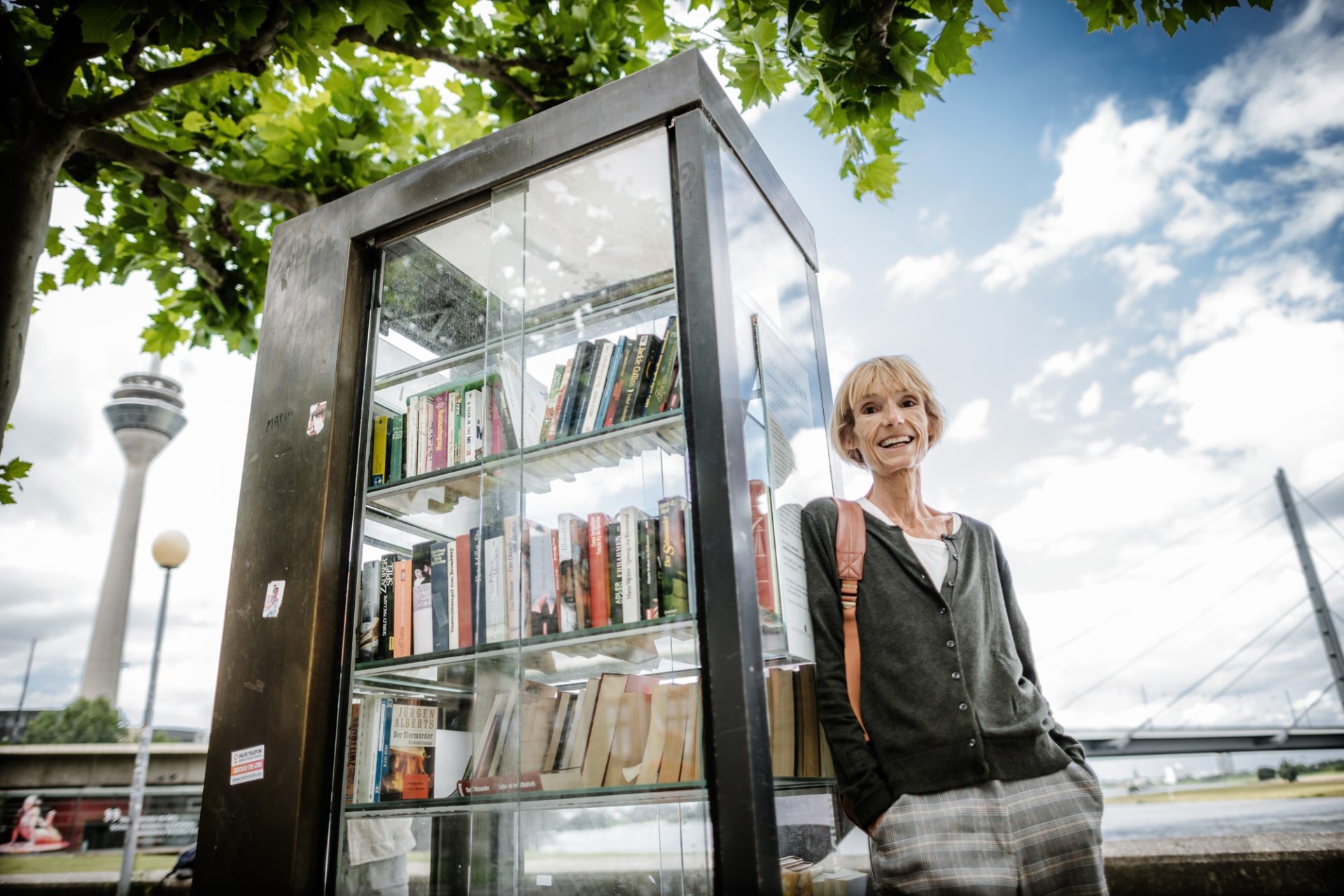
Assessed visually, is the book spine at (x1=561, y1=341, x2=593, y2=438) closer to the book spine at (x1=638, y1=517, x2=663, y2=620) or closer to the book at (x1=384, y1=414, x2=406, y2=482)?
the book spine at (x1=638, y1=517, x2=663, y2=620)

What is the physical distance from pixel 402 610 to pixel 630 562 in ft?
2.40

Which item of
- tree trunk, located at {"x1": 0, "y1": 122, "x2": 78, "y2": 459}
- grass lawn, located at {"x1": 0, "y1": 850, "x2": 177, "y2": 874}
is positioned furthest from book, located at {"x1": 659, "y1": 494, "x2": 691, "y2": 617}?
grass lawn, located at {"x1": 0, "y1": 850, "x2": 177, "y2": 874}

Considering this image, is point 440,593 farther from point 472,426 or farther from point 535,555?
point 472,426

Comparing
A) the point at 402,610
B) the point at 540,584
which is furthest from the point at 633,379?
the point at 402,610

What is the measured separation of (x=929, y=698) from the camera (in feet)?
5.36

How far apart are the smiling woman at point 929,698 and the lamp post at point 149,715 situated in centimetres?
628

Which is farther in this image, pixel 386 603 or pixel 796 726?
pixel 386 603

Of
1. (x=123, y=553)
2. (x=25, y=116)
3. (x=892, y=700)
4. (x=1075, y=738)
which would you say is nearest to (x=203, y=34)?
(x=25, y=116)

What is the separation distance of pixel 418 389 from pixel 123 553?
4066 cm

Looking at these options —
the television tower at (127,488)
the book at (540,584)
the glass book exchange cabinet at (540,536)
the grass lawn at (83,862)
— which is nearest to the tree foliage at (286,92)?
the glass book exchange cabinet at (540,536)

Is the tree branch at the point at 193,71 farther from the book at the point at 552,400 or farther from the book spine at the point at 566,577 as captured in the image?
the book spine at the point at 566,577

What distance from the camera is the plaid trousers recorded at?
59.3 inches

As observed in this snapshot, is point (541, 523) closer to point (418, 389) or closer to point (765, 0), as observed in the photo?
point (418, 389)

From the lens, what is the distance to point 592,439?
1921 millimetres
